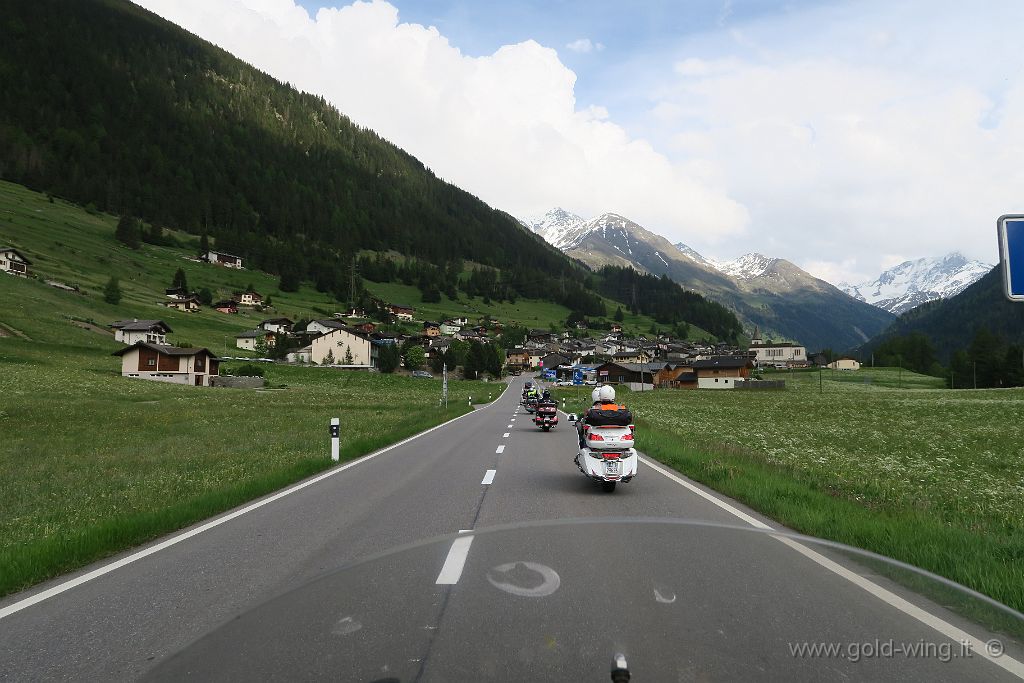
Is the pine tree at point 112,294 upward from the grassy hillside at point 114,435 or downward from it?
upward

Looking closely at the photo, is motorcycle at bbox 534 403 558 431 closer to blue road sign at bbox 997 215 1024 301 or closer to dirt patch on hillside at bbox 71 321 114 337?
blue road sign at bbox 997 215 1024 301

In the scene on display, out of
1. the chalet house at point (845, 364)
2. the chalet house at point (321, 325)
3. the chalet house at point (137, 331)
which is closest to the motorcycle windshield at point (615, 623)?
the chalet house at point (137, 331)

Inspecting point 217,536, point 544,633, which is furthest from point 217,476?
point 544,633

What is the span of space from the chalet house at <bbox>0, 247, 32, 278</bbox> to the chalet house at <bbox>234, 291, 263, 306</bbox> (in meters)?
51.6

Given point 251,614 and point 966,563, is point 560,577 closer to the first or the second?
point 251,614

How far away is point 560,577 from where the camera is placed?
5.37m

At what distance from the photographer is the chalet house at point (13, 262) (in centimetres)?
9175

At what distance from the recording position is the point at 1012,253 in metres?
6.62

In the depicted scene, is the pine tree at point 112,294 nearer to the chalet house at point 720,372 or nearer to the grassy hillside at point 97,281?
the grassy hillside at point 97,281

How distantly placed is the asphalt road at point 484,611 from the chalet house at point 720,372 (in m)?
108

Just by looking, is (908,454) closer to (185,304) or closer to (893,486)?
(893,486)

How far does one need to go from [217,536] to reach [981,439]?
30029mm

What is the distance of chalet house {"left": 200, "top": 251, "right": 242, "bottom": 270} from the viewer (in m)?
176

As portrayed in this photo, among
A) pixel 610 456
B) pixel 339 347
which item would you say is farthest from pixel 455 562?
pixel 339 347
